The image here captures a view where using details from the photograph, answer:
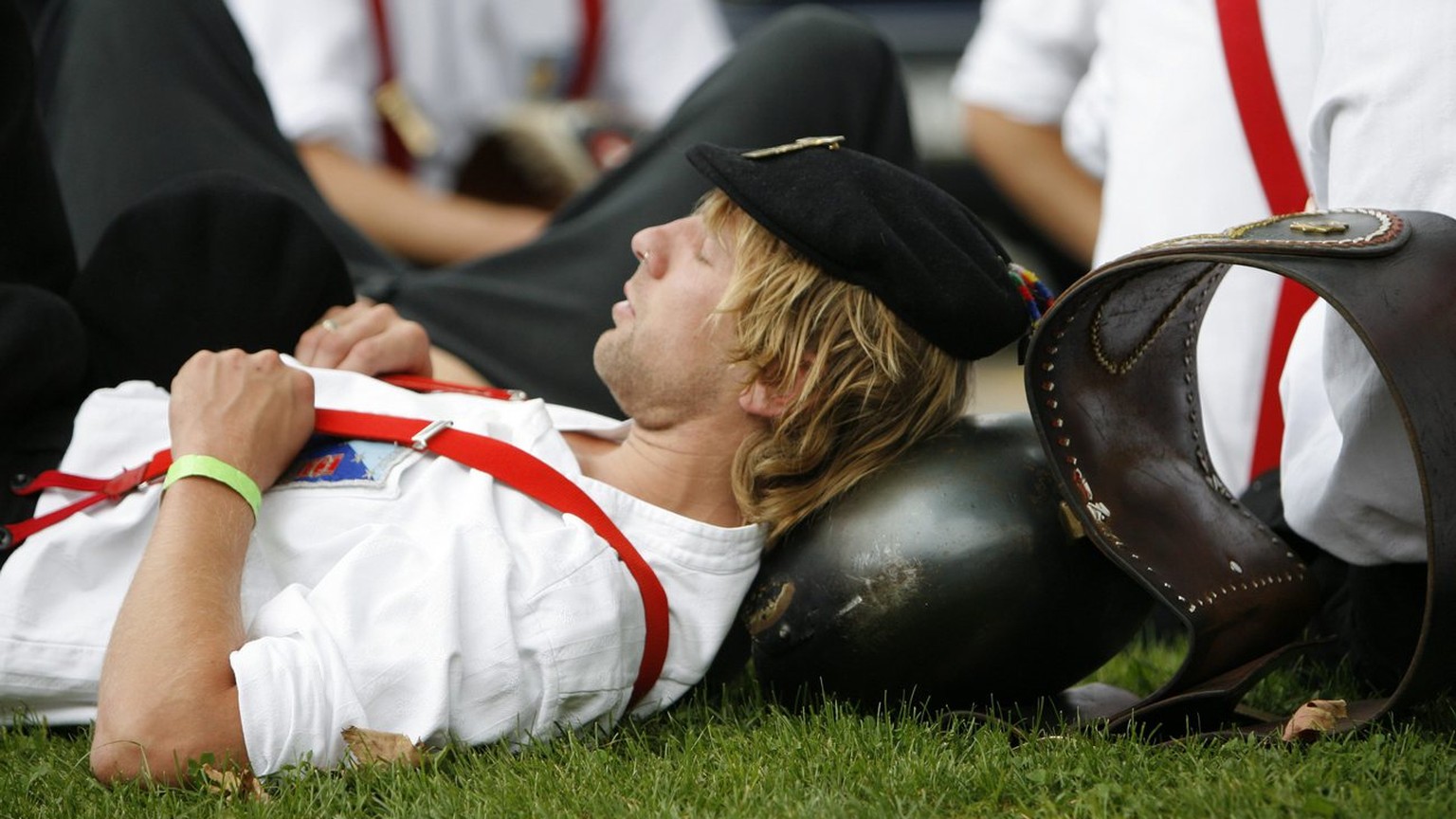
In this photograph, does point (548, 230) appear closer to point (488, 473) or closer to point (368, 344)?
point (368, 344)

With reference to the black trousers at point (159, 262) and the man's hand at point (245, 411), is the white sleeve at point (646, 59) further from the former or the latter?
the man's hand at point (245, 411)

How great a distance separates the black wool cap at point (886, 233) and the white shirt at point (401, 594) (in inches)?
17.2

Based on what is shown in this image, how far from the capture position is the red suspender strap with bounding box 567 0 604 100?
577 centimetres

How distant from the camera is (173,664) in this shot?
212 centimetres

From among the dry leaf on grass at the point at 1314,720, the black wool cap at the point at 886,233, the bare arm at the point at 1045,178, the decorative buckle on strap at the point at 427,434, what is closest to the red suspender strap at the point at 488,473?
the decorative buckle on strap at the point at 427,434

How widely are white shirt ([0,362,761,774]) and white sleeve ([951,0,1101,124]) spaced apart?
7.48ft

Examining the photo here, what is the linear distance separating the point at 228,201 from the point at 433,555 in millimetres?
1005

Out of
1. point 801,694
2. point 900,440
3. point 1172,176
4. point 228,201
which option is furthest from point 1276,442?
point 228,201

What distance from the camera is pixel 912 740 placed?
2225 millimetres

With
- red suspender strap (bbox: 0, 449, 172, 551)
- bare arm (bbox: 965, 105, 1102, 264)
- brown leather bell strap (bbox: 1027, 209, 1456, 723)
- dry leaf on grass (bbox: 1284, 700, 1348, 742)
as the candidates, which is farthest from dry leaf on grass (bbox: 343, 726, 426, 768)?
bare arm (bbox: 965, 105, 1102, 264)

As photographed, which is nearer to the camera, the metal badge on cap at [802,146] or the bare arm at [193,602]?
the bare arm at [193,602]

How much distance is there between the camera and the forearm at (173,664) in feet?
6.86

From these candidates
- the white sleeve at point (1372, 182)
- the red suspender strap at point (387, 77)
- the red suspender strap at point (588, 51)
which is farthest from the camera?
Result: the red suspender strap at point (588, 51)

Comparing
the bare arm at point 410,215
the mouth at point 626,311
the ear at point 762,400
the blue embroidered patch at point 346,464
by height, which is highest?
the mouth at point 626,311
